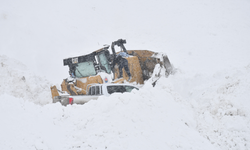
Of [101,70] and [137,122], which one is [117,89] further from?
[101,70]

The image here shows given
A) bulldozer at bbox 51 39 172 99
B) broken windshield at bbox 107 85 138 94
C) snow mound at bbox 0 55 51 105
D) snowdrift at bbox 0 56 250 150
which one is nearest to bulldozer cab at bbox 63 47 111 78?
bulldozer at bbox 51 39 172 99

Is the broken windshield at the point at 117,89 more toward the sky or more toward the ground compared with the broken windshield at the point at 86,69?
more toward the ground

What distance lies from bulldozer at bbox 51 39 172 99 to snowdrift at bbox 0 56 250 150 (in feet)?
10.9

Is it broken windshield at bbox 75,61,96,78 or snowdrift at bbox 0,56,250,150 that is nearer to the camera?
snowdrift at bbox 0,56,250,150

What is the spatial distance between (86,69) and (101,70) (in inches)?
29.7

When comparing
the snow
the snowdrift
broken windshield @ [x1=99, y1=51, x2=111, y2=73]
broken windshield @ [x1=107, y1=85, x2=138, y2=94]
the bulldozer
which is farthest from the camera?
broken windshield @ [x1=99, y1=51, x2=111, y2=73]

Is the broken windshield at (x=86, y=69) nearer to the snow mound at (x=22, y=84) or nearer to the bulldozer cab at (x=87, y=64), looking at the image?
the bulldozer cab at (x=87, y=64)

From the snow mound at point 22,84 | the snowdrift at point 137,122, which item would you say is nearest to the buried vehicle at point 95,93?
the snowdrift at point 137,122

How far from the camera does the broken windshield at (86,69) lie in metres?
9.62

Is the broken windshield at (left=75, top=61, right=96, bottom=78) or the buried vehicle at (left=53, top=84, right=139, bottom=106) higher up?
the broken windshield at (left=75, top=61, right=96, bottom=78)

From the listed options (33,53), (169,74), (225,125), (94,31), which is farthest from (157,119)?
(94,31)

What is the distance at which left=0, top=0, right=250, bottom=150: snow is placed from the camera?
163 inches

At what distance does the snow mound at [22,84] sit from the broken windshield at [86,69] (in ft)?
7.74

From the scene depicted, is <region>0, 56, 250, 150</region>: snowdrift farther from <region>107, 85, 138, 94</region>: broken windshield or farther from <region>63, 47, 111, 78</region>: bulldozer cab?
<region>63, 47, 111, 78</region>: bulldozer cab
